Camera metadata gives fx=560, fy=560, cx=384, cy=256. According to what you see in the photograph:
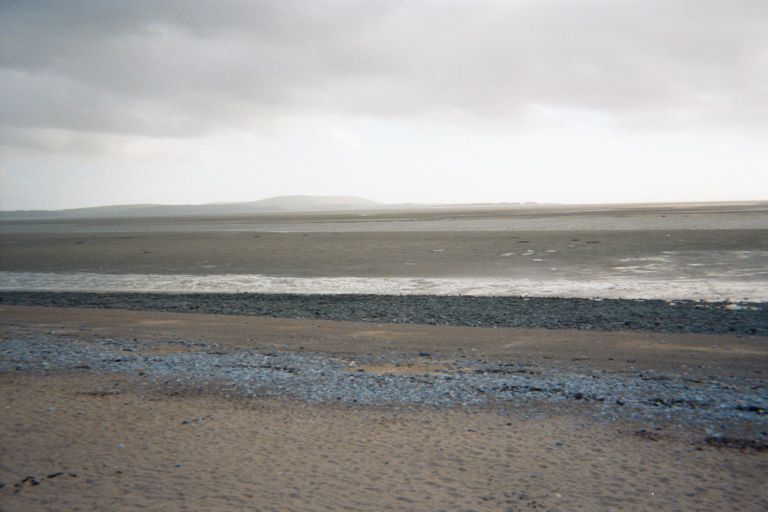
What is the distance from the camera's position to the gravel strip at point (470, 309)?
48.9 feet

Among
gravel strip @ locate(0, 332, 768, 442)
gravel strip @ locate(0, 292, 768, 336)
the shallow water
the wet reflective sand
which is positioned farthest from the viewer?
the wet reflective sand

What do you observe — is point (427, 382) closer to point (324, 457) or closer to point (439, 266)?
point (324, 457)

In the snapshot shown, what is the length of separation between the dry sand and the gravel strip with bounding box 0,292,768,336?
5393 millimetres

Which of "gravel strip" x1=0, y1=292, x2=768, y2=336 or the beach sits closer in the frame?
the beach

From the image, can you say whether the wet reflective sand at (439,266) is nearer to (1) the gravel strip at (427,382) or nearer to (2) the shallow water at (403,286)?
(2) the shallow water at (403,286)

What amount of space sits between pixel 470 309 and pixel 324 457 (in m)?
11.5

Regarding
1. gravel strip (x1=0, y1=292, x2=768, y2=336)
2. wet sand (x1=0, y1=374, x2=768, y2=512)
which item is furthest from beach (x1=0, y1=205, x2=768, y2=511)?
gravel strip (x1=0, y1=292, x2=768, y2=336)

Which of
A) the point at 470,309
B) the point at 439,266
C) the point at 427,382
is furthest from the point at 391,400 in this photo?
the point at 439,266

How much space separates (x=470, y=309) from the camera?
17438mm

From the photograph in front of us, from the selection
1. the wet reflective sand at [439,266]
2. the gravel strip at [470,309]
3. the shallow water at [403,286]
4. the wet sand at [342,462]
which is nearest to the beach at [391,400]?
the wet sand at [342,462]

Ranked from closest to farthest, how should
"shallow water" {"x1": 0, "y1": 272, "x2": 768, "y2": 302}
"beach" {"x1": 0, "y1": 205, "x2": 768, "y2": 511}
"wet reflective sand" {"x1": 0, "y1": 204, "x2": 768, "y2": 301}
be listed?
"beach" {"x1": 0, "y1": 205, "x2": 768, "y2": 511} < "shallow water" {"x1": 0, "y1": 272, "x2": 768, "y2": 302} < "wet reflective sand" {"x1": 0, "y1": 204, "x2": 768, "y2": 301}

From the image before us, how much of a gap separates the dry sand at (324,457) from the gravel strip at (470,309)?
5393mm

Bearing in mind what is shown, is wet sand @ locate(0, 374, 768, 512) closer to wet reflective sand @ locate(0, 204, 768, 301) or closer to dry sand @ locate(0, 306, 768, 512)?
dry sand @ locate(0, 306, 768, 512)

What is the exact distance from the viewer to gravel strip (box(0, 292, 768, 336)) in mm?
14906
